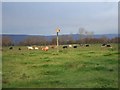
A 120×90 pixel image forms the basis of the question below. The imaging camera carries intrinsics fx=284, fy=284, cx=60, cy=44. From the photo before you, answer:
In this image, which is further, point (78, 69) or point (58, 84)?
point (78, 69)

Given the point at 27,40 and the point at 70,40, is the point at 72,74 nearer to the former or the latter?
the point at 27,40

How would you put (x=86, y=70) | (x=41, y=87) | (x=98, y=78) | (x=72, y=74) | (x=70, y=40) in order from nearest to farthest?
(x=41, y=87) → (x=98, y=78) → (x=72, y=74) → (x=86, y=70) → (x=70, y=40)

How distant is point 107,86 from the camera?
918 cm

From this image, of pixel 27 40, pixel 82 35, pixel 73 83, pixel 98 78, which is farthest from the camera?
pixel 82 35

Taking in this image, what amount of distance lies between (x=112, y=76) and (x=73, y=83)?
2205 millimetres

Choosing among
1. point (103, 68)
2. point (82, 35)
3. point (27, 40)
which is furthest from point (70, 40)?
point (103, 68)

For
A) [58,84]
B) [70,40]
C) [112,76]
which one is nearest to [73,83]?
[58,84]

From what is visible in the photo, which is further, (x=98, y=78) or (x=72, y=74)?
(x=72, y=74)

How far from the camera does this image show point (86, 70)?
1266 cm

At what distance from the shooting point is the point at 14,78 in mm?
10766

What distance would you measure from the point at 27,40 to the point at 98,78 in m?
54.7

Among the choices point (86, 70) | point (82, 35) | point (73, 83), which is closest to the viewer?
point (73, 83)

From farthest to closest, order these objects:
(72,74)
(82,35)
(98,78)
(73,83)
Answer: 1. (82,35)
2. (72,74)
3. (98,78)
4. (73,83)

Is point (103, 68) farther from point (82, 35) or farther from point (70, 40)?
point (82, 35)
